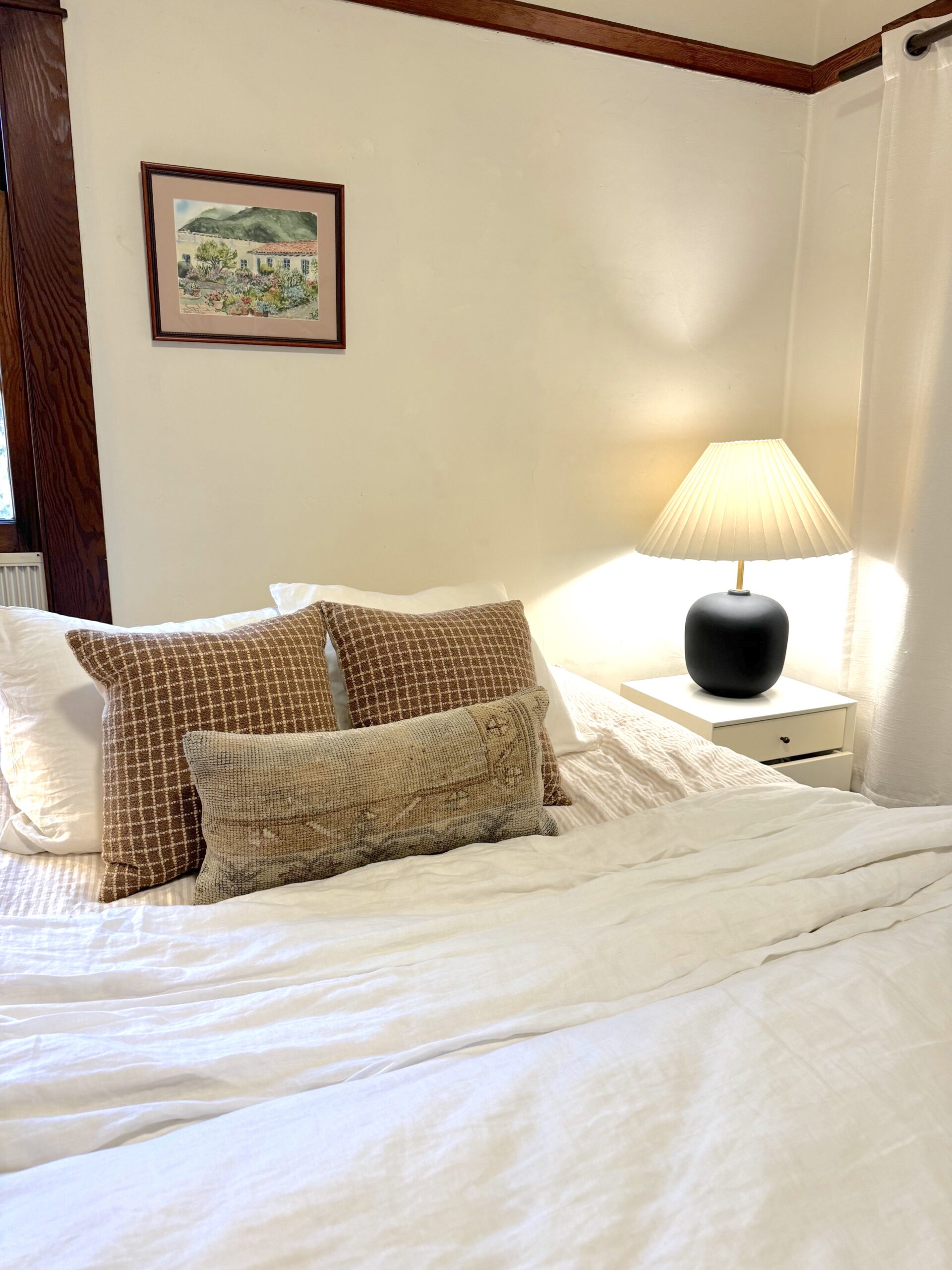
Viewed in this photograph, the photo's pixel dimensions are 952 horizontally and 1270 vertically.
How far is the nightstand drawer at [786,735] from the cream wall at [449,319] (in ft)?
1.62

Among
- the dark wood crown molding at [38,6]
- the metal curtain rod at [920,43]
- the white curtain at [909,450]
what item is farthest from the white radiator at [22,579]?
the metal curtain rod at [920,43]

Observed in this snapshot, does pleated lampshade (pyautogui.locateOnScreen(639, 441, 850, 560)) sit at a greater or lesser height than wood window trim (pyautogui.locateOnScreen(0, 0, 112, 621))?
lesser

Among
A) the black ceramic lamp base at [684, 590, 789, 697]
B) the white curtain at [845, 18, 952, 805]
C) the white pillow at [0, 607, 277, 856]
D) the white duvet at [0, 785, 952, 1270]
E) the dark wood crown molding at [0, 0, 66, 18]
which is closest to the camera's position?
the white duvet at [0, 785, 952, 1270]

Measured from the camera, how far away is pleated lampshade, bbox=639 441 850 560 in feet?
7.59

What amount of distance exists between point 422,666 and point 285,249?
1147 mm

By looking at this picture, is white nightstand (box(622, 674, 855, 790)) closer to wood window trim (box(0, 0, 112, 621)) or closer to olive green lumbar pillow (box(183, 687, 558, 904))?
olive green lumbar pillow (box(183, 687, 558, 904))

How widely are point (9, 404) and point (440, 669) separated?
1.22m

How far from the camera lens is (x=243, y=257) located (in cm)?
208

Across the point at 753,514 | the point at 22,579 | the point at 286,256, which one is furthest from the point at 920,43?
the point at 22,579

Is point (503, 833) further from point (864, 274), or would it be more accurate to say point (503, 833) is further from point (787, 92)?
point (787, 92)

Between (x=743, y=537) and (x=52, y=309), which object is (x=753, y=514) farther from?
(x=52, y=309)

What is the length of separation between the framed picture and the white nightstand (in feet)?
4.17

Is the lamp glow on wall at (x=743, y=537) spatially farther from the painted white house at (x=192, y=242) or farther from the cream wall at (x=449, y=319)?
the painted white house at (x=192, y=242)

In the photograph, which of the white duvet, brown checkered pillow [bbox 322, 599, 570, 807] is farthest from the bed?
brown checkered pillow [bbox 322, 599, 570, 807]
